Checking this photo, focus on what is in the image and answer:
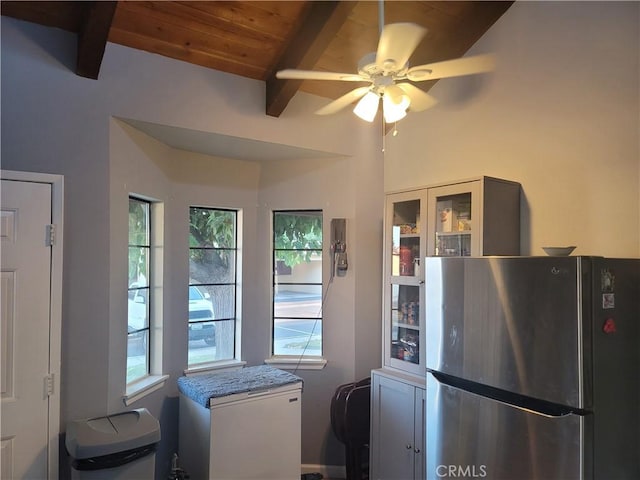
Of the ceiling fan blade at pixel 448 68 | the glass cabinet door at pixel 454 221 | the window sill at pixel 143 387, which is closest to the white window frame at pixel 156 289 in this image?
the window sill at pixel 143 387

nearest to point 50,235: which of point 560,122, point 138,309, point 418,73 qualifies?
point 138,309

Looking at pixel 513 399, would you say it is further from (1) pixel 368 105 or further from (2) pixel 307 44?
(2) pixel 307 44

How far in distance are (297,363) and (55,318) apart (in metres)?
1.75

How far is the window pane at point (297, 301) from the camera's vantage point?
3.52 metres

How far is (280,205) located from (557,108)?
199 centimetres

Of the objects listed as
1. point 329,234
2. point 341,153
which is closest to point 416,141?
point 341,153

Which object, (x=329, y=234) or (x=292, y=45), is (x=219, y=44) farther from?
(x=329, y=234)

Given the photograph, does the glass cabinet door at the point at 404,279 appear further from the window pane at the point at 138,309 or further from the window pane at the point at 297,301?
the window pane at the point at 138,309

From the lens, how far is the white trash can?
2059mm

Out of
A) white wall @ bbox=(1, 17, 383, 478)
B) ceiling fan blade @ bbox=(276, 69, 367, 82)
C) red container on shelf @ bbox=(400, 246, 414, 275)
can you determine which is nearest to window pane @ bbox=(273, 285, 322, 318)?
white wall @ bbox=(1, 17, 383, 478)

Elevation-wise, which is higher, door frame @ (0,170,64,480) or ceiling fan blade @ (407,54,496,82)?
ceiling fan blade @ (407,54,496,82)

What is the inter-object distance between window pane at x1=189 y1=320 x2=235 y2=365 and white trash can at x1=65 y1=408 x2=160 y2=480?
3.26ft

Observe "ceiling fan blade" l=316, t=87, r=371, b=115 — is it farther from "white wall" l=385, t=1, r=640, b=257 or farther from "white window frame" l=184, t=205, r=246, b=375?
"white window frame" l=184, t=205, r=246, b=375

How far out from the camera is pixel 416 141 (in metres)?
3.19
